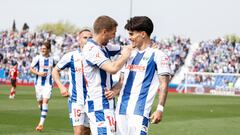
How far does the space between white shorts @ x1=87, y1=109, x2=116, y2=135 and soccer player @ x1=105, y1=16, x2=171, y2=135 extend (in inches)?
4.1

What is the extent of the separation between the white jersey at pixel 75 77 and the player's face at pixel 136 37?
8.97 feet

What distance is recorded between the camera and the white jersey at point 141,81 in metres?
7.42

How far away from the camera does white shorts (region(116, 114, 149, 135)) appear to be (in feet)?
24.0

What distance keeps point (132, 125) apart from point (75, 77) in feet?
10.5

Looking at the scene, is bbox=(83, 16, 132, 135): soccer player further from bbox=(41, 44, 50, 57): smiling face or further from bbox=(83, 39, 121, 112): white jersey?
bbox=(41, 44, 50, 57): smiling face

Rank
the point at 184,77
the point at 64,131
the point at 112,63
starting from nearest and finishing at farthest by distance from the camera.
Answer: the point at 112,63
the point at 64,131
the point at 184,77

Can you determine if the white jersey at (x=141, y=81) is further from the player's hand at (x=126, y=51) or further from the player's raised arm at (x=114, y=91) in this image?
the player's hand at (x=126, y=51)

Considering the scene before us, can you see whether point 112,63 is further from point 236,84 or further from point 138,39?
point 236,84

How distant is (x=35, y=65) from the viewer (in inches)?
666

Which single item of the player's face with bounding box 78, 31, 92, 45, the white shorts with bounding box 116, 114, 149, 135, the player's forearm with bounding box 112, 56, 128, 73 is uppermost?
the player's face with bounding box 78, 31, 92, 45

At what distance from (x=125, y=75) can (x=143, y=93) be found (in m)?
0.35

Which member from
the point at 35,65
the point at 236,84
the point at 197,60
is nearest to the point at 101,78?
the point at 35,65

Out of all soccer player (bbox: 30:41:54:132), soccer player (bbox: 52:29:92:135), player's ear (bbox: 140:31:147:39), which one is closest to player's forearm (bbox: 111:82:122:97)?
player's ear (bbox: 140:31:147:39)

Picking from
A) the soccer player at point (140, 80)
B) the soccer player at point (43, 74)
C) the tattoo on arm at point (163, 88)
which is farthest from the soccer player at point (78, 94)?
the soccer player at point (43, 74)
